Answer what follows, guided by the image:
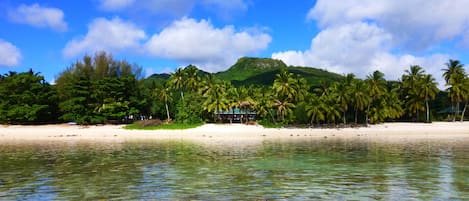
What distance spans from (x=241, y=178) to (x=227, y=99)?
63480mm

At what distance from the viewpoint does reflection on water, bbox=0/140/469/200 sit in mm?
18422

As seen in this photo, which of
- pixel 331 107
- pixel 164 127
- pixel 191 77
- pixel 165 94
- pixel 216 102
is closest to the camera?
pixel 331 107

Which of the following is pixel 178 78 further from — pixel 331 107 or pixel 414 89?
pixel 414 89

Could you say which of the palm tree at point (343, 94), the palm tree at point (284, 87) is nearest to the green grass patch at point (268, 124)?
the palm tree at point (284, 87)

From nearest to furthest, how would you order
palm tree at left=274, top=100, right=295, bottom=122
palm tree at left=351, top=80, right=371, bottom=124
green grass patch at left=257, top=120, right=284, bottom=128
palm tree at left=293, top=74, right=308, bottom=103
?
palm tree at left=351, top=80, right=371, bottom=124
green grass patch at left=257, top=120, right=284, bottom=128
palm tree at left=274, top=100, right=295, bottom=122
palm tree at left=293, top=74, right=308, bottom=103

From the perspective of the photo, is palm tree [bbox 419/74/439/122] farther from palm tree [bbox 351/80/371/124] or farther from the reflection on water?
the reflection on water

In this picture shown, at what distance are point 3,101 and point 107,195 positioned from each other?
78.0 m

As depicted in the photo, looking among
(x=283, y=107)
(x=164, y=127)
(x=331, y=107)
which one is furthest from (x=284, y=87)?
(x=164, y=127)

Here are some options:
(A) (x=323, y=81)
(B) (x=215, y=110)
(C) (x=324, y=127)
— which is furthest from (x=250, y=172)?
(A) (x=323, y=81)

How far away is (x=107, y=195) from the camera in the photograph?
18688 mm

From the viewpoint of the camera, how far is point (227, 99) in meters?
86.6

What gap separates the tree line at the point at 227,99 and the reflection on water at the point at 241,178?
4483 cm

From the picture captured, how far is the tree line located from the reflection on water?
4483cm

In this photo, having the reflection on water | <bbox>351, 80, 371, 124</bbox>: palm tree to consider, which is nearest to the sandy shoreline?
<bbox>351, 80, 371, 124</bbox>: palm tree
